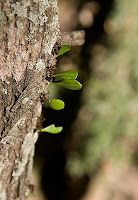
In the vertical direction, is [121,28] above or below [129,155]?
above

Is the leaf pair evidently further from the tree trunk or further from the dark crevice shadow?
the dark crevice shadow

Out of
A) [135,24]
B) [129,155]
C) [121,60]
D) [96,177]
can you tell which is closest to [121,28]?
[135,24]

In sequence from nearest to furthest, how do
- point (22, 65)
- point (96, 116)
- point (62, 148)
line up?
point (22, 65), point (96, 116), point (62, 148)

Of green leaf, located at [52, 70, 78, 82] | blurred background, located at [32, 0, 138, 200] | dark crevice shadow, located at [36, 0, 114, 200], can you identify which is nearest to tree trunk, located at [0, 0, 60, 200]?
green leaf, located at [52, 70, 78, 82]

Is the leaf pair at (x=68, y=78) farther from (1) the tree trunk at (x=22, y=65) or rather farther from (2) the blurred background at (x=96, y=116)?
(2) the blurred background at (x=96, y=116)

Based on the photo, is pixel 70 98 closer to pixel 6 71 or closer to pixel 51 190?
Answer: pixel 51 190

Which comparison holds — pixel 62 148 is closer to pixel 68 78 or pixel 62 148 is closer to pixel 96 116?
pixel 96 116

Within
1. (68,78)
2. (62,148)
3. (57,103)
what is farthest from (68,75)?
(62,148)
